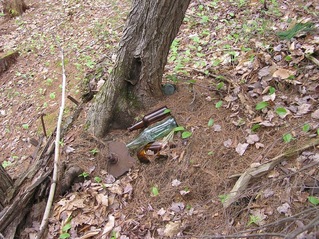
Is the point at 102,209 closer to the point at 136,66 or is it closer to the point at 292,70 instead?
the point at 136,66

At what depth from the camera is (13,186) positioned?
10.4 feet

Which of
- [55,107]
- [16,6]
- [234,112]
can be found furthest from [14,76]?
[234,112]

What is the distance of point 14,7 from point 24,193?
21.8 ft

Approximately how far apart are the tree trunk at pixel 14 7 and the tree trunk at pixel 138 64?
5902mm

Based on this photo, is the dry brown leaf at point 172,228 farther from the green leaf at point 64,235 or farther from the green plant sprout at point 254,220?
the green leaf at point 64,235

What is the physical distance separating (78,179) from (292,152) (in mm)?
2034

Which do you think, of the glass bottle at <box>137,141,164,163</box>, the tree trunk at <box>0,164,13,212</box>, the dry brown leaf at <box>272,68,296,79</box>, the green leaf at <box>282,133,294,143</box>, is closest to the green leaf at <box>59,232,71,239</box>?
the tree trunk at <box>0,164,13,212</box>

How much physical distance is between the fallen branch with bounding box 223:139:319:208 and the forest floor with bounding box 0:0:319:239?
0.01 meters

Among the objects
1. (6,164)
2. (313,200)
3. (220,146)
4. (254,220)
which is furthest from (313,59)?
(6,164)

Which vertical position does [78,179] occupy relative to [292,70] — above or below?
below

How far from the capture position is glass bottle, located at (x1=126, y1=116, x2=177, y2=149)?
10.7 ft

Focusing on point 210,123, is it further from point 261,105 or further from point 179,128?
point 261,105

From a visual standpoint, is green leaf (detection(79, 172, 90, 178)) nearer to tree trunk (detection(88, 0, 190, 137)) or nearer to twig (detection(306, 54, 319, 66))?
tree trunk (detection(88, 0, 190, 137))

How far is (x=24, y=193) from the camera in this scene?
3002 millimetres
